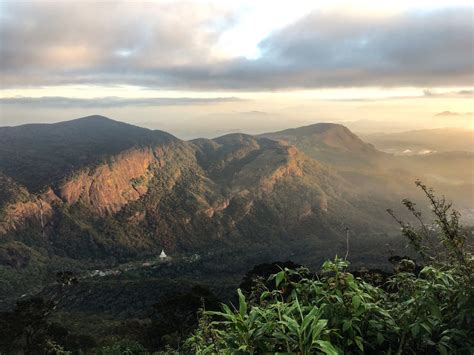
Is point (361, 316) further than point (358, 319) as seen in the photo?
Yes

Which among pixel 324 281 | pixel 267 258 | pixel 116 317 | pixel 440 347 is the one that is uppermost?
pixel 324 281

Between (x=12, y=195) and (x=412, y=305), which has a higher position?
(x=412, y=305)

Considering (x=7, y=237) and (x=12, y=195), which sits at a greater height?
(x=12, y=195)

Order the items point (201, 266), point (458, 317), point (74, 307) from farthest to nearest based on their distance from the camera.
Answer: point (201, 266) < point (74, 307) < point (458, 317)

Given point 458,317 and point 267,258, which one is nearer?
point 458,317

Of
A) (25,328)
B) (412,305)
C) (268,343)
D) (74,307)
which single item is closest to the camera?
(268,343)

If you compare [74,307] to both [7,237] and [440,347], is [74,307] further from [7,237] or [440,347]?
[440,347]

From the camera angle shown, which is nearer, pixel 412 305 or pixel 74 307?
pixel 412 305

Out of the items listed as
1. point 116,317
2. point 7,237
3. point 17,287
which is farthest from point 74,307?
point 7,237

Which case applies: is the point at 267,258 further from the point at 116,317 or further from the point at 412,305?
the point at 412,305

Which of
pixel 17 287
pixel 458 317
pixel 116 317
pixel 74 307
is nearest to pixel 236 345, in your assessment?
pixel 458 317
